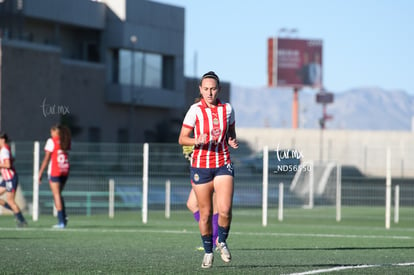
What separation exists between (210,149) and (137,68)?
55327mm

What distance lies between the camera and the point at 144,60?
66375 millimetres

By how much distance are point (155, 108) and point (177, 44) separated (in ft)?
14.3

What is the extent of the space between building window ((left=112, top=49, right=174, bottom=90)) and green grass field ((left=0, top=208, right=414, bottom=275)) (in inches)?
1749

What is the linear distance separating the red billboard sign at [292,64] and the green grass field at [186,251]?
94.5m

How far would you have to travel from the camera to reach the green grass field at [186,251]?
11.7m

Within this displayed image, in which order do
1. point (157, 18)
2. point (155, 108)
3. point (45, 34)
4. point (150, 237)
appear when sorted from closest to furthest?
point (150, 237) → point (45, 34) → point (157, 18) → point (155, 108)

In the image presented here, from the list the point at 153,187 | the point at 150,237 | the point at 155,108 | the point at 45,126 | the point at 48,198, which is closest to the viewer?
the point at 150,237

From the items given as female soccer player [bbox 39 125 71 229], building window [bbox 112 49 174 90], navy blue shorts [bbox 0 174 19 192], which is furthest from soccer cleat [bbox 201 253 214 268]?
building window [bbox 112 49 174 90]

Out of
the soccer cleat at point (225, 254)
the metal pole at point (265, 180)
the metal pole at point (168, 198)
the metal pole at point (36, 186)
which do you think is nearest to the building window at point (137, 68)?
the metal pole at point (168, 198)

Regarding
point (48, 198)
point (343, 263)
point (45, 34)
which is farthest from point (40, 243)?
point (45, 34)

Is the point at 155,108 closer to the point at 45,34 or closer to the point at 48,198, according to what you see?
the point at 45,34

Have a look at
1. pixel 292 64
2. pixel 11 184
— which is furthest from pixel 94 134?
pixel 292 64

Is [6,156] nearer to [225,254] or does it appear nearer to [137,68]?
[225,254]

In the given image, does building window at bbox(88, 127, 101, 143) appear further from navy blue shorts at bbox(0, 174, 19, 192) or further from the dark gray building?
navy blue shorts at bbox(0, 174, 19, 192)
